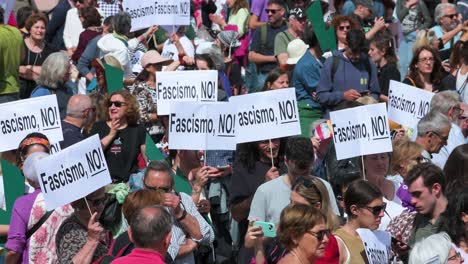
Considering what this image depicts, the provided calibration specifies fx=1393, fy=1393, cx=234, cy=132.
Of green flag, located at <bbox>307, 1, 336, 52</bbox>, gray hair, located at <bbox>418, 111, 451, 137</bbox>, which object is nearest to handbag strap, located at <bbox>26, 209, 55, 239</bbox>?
gray hair, located at <bbox>418, 111, 451, 137</bbox>

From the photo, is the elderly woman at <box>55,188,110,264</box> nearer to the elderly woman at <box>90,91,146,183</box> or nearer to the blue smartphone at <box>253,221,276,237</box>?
the blue smartphone at <box>253,221,276,237</box>

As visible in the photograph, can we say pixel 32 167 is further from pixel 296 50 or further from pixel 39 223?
pixel 296 50

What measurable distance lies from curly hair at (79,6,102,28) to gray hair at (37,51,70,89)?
3.15 meters

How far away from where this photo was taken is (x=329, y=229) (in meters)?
8.84

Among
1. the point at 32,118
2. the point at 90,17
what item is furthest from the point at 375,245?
the point at 90,17

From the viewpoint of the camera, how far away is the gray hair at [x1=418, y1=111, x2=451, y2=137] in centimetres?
1136

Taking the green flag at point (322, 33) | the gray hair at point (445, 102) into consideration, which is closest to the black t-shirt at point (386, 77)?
the green flag at point (322, 33)

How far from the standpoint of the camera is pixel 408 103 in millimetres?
13055

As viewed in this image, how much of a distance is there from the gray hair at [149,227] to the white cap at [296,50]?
7.70 metres

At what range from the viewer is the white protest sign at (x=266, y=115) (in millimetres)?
11125

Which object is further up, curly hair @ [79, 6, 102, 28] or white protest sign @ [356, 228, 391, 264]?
white protest sign @ [356, 228, 391, 264]

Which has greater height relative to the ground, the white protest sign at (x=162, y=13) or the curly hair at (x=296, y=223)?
the curly hair at (x=296, y=223)

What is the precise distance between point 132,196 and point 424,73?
627 cm

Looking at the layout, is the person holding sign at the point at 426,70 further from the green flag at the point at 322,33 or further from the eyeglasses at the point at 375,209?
the eyeglasses at the point at 375,209
